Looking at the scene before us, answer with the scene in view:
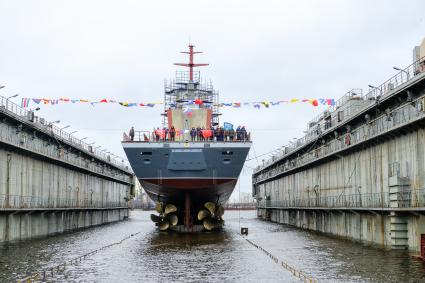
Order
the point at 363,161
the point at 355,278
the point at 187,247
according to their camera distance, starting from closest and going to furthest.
Answer: the point at 355,278
the point at 187,247
the point at 363,161

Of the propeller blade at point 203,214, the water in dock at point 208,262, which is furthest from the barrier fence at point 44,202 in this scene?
the propeller blade at point 203,214

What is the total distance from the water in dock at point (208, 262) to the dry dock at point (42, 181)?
2919 millimetres

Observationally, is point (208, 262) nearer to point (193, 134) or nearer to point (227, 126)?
point (193, 134)

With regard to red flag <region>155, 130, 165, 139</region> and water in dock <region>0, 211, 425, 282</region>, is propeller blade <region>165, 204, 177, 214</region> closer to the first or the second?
red flag <region>155, 130, 165, 139</region>

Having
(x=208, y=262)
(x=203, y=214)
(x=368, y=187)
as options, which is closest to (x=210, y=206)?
(x=203, y=214)

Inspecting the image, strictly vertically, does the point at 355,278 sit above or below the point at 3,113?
below

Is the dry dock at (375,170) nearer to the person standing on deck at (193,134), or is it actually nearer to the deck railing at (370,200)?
the deck railing at (370,200)

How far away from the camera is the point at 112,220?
231 ft

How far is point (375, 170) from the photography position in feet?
98.7

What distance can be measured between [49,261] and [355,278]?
503 inches

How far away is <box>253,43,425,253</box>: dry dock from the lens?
24703mm

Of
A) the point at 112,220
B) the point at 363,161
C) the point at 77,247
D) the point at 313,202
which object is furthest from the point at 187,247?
the point at 112,220

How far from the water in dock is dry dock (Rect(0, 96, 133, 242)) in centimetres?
292

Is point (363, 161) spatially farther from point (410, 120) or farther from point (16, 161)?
point (16, 161)
